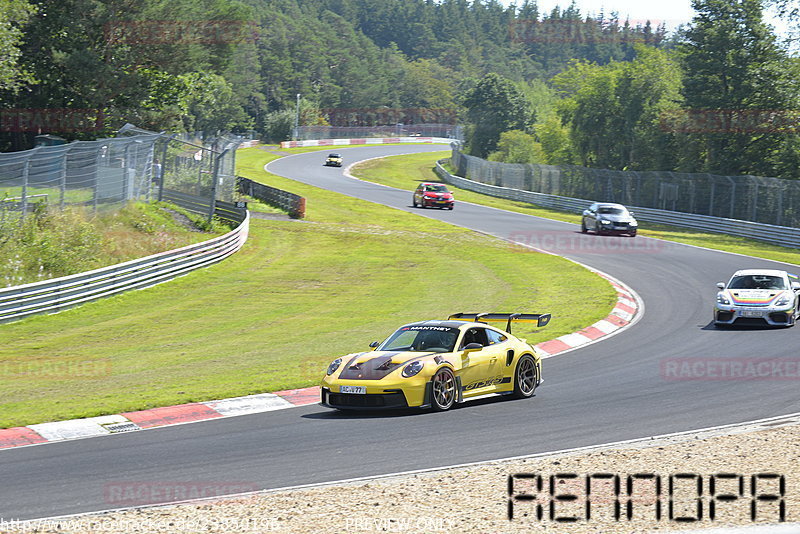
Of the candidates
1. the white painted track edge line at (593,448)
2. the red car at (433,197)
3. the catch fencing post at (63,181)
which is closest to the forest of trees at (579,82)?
the catch fencing post at (63,181)

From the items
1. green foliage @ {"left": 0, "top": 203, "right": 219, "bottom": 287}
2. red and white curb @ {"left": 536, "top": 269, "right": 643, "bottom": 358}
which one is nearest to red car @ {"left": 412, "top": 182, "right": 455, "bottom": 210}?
green foliage @ {"left": 0, "top": 203, "right": 219, "bottom": 287}

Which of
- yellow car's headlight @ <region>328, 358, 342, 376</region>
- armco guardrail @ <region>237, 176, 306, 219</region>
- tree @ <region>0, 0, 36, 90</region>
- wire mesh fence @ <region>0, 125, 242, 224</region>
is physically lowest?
yellow car's headlight @ <region>328, 358, 342, 376</region>

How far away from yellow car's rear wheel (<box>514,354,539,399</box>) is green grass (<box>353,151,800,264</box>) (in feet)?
80.8

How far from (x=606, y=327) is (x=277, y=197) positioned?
29865mm

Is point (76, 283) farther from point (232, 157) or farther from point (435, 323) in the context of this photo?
point (232, 157)

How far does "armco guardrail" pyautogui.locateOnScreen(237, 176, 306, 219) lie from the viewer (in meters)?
45.9

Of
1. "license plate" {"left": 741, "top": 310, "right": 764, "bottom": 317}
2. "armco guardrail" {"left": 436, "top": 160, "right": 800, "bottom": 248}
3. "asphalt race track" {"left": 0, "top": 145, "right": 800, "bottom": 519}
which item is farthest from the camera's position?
"armco guardrail" {"left": 436, "top": 160, "right": 800, "bottom": 248}

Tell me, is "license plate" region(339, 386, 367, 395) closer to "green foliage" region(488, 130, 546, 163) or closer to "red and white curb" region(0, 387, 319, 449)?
"red and white curb" region(0, 387, 319, 449)

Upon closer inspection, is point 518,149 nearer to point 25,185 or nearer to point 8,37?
point 8,37

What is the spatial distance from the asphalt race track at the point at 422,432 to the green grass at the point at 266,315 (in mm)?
2025

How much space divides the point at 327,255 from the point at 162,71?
18652mm

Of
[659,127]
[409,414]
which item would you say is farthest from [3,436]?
[659,127]

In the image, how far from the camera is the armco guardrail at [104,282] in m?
21.2

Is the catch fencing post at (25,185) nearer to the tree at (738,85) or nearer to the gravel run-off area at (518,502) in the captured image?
the gravel run-off area at (518,502)
